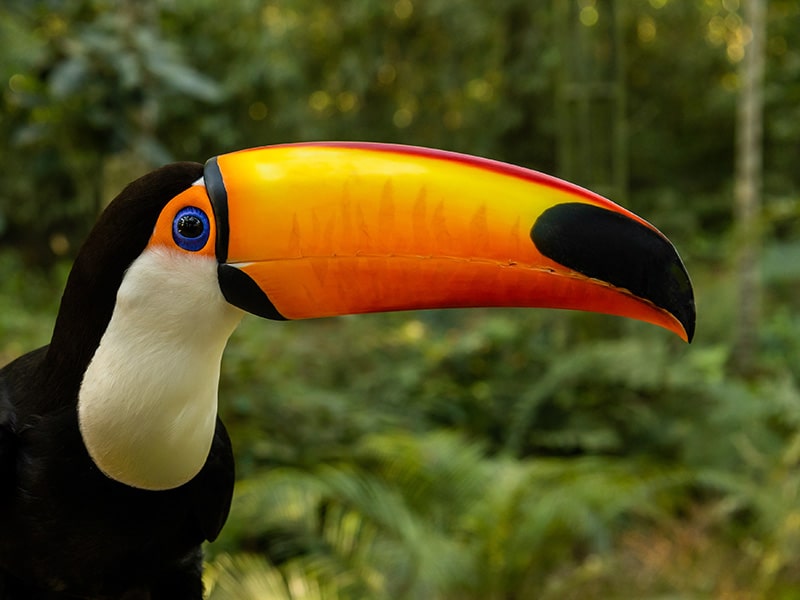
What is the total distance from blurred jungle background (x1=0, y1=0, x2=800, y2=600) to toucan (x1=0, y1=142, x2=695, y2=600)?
78 centimetres

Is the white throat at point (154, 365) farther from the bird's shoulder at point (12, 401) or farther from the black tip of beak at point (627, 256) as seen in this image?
the black tip of beak at point (627, 256)

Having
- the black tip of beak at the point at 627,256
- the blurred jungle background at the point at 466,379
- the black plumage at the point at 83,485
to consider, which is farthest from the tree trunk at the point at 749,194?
the black plumage at the point at 83,485

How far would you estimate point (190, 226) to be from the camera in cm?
78

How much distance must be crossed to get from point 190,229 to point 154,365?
0.13 metres

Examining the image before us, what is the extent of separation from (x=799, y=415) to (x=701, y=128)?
6.51 m

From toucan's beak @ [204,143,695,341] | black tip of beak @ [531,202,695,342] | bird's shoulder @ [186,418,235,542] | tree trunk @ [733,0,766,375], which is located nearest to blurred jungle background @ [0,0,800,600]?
tree trunk @ [733,0,766,375]

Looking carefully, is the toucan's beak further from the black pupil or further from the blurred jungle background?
the blurred jungle background

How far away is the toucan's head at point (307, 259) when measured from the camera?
77 cm

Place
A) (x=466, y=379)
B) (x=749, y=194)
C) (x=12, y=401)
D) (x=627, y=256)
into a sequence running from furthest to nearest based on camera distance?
1. (x=749, y=194)
2. (x=466, y=379)
3. (x=12, y=401)
4. (x=627, y=256)

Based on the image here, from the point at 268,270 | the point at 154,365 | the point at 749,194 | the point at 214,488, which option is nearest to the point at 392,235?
the point at 268,270

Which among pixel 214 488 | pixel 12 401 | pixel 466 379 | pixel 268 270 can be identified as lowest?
pixel 466 379

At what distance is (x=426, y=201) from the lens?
806 mm

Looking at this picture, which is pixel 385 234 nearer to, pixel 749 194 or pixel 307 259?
pixel 307 259

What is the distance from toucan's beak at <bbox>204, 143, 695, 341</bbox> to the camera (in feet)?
2.57
